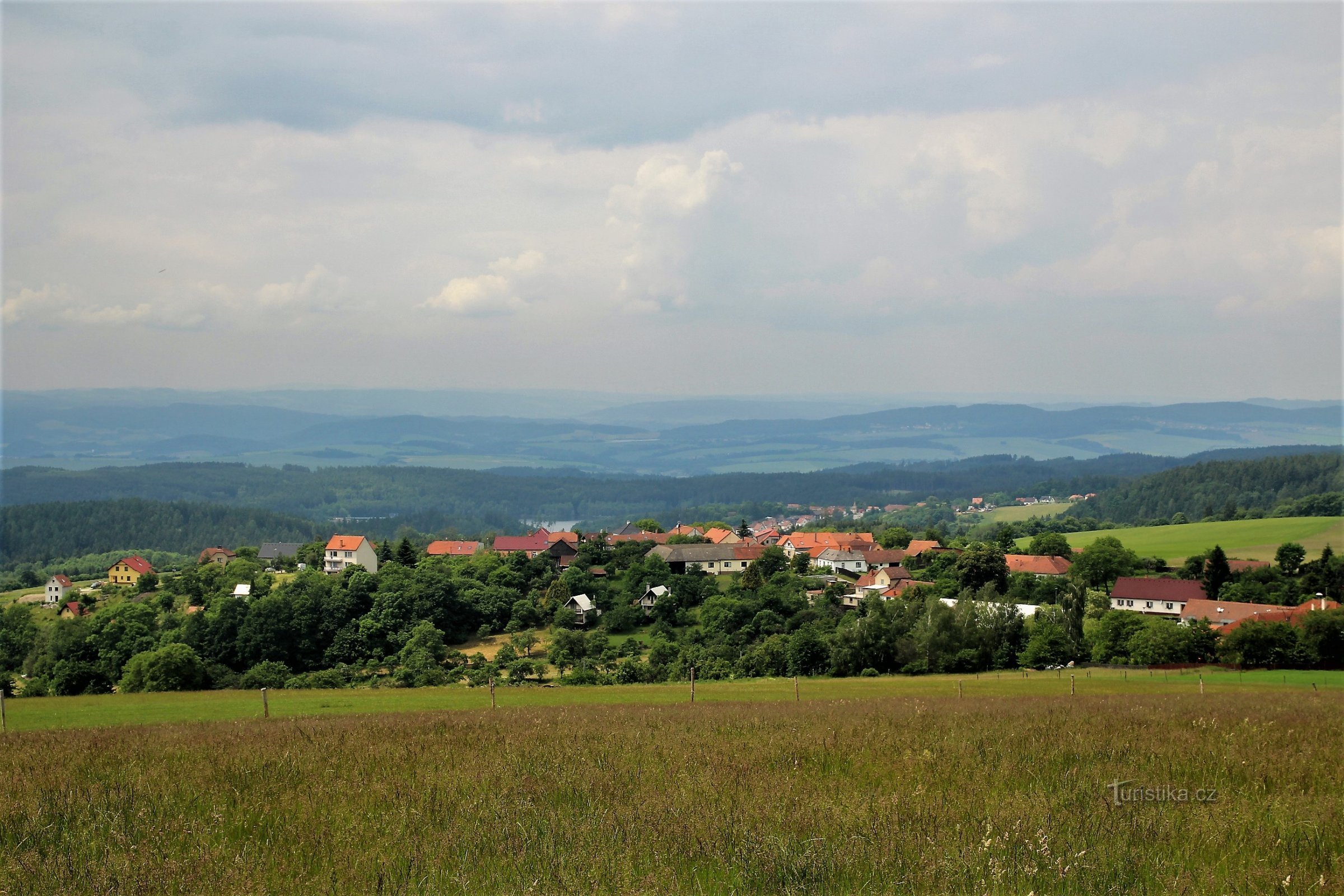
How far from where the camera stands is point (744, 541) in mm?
102625

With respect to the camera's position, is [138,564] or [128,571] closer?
[128,571]

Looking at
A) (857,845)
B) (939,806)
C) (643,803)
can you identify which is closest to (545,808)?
(643,803)

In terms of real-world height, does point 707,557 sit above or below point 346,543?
below

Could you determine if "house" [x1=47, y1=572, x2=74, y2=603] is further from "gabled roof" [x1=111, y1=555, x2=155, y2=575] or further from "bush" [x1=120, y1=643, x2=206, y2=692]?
"bush" [x1=120, y1=643, x2=206, y2=692]

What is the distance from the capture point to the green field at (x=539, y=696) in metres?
21.4

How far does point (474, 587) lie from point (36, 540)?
430 feet

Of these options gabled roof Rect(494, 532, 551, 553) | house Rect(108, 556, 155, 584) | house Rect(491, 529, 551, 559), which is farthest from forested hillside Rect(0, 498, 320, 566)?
gabled roof Rect(494, 532, 551, 553)

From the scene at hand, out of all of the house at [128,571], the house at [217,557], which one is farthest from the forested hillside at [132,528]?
the house at [128,571]

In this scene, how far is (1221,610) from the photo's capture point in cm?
6138

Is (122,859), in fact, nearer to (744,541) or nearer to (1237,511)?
(744,541)

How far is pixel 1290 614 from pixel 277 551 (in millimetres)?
106498

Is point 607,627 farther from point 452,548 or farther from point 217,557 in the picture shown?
point 217,557

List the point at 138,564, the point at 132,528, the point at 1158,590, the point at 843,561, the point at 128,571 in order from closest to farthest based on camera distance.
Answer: the point at 1158,590 < the point at 843,561 < the point at 128,571 < the point at 138,564 < the point at 132,528

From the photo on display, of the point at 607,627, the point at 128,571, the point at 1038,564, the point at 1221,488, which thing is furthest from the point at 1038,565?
the point at 1221,488
